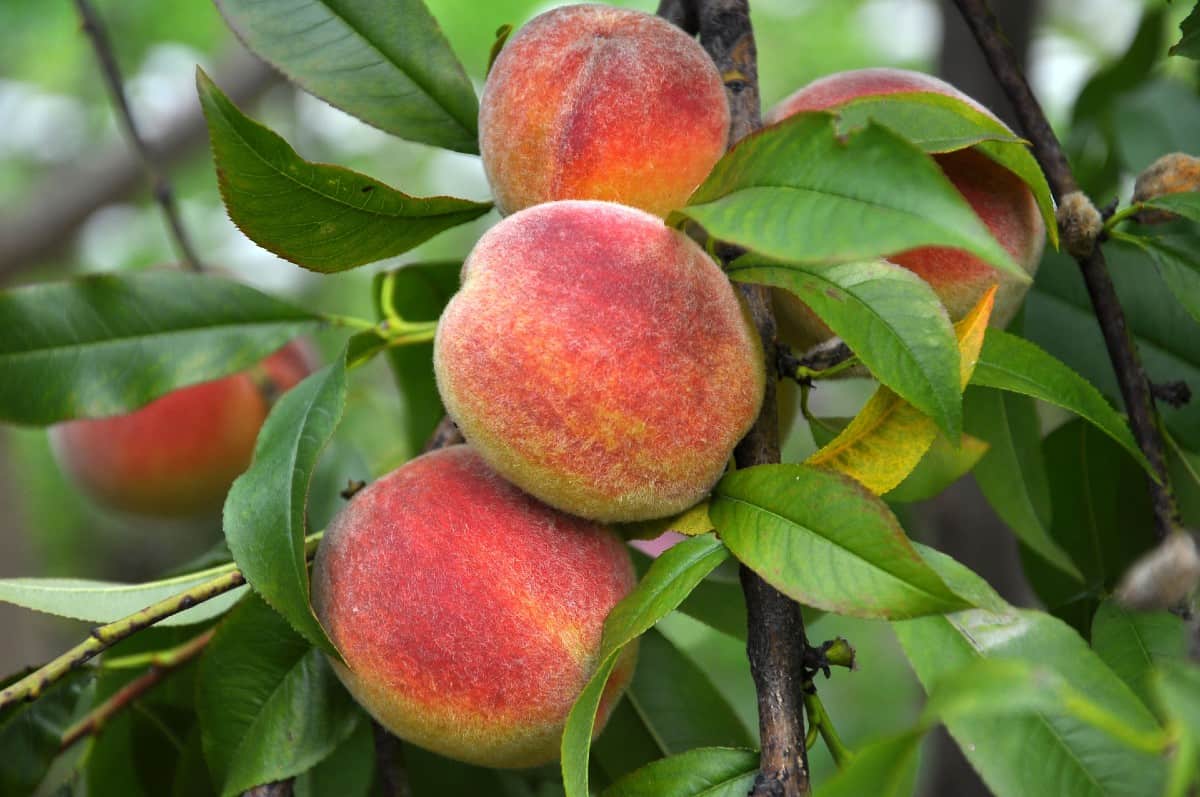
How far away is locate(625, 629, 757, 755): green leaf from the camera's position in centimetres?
105

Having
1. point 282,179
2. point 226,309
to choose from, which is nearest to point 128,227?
point 226,309

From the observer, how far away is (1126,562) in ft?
3.37

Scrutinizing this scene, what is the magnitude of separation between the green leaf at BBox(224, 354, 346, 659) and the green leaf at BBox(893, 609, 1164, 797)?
37 cm

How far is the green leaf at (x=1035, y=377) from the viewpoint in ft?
2.50

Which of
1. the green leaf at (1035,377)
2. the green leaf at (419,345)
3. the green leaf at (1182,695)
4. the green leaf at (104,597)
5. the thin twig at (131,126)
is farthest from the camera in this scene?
the thin twig at (131,126)

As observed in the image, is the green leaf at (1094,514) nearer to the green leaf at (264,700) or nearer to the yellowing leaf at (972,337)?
the yellowing leaf at (972,337)

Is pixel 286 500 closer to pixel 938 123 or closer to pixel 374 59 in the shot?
pixel 374 59

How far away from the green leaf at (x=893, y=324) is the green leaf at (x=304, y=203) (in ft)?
0.90

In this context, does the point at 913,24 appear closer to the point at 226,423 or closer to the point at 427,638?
the point at 226,423

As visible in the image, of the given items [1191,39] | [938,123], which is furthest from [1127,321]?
[938,123]

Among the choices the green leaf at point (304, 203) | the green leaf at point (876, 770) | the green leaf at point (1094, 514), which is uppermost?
the green leaf at point (304, 203)

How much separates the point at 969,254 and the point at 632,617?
1.18ft

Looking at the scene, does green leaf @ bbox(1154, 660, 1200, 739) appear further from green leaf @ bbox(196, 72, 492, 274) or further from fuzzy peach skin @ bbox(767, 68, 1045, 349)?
green leaf @ bbox(196, 72, 492, 274)

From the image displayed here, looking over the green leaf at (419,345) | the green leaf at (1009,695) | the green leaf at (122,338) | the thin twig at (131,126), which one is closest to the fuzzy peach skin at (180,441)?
the thin twig at (131,126)
